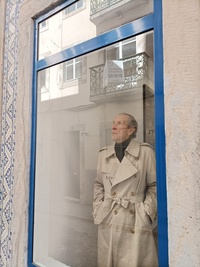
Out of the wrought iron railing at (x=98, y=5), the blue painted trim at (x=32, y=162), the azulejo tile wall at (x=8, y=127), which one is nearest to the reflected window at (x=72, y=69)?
the blue painted trim at (x=32, y=162)

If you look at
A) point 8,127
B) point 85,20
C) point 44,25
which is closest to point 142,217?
point 8,127

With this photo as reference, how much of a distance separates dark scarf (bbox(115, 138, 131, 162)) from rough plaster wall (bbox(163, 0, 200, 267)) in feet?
1.73

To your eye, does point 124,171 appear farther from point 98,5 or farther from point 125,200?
point 98,5

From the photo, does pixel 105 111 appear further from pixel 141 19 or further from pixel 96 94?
pixel 141 19

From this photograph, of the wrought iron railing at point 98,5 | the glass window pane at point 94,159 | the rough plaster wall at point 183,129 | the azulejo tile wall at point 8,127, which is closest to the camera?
the rough plaster wall at point 183,129

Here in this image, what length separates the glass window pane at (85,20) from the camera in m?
1.81

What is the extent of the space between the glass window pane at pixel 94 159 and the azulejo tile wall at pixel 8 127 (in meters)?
0.28

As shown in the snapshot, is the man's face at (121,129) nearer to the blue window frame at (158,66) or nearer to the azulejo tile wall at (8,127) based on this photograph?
the blue window frame at (158,66)

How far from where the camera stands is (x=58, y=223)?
2.35 m

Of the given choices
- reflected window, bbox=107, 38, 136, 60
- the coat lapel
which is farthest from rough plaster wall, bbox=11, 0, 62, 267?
the coat lapel

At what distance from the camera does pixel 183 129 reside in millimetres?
1350

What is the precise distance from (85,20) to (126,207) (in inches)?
64.3

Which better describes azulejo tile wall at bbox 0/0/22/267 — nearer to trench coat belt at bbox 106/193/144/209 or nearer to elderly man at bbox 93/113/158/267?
elderly man at bbox 93/113/158/267

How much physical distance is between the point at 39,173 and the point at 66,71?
39.5 inches
